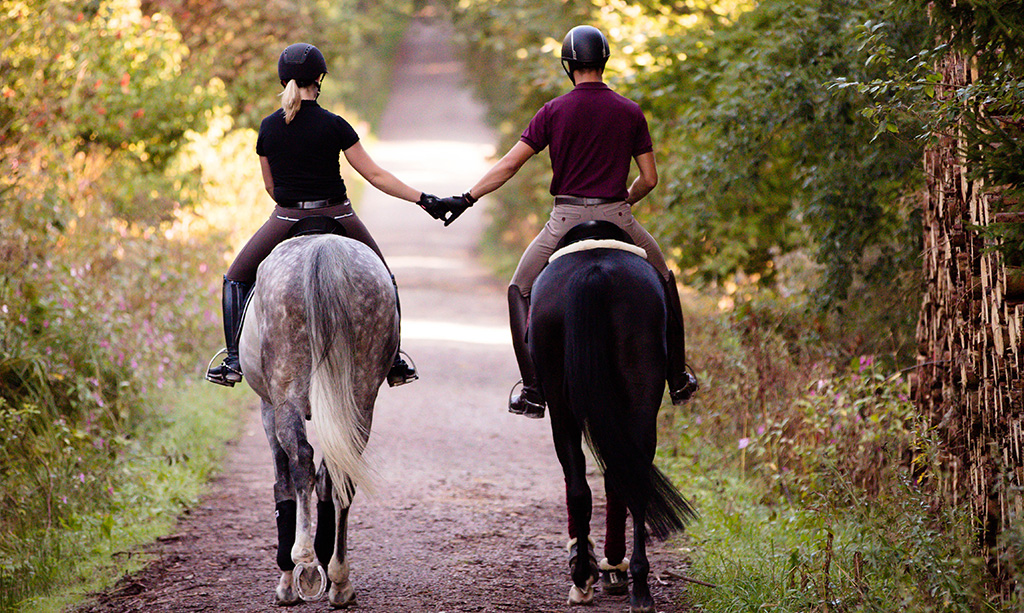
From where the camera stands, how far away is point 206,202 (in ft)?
50.8

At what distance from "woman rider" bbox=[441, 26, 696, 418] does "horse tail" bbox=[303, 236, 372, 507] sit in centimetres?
92

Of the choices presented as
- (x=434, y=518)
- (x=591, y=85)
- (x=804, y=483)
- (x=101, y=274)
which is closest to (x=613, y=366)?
(x=591, y=85)

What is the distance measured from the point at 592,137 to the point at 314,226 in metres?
1.55

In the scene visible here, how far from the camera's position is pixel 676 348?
552 centimetres

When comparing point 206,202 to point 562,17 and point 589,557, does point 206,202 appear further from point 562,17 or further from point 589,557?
point 589,557

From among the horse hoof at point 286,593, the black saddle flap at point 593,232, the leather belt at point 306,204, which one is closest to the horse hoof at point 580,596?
the horse hoof at point 286,593

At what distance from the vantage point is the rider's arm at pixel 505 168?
5.51 metres

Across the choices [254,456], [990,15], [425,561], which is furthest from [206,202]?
[990,15]

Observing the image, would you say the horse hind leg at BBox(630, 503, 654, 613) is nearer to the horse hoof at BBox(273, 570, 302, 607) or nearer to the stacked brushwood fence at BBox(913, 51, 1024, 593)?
the stacked brushwood fence at BBox(913, 51, 1024, 593)

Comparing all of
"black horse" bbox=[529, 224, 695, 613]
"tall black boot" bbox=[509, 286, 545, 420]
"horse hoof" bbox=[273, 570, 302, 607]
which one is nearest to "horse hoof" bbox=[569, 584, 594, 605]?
"black horse" bbox=[529, 224, 695, 613]

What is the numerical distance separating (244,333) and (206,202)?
10565mm

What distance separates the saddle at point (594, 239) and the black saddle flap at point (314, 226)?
3.99ft

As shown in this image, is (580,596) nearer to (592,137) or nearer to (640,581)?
(640,581)

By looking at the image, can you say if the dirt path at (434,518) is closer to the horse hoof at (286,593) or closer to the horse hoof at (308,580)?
the horse hoof at (286,593)
